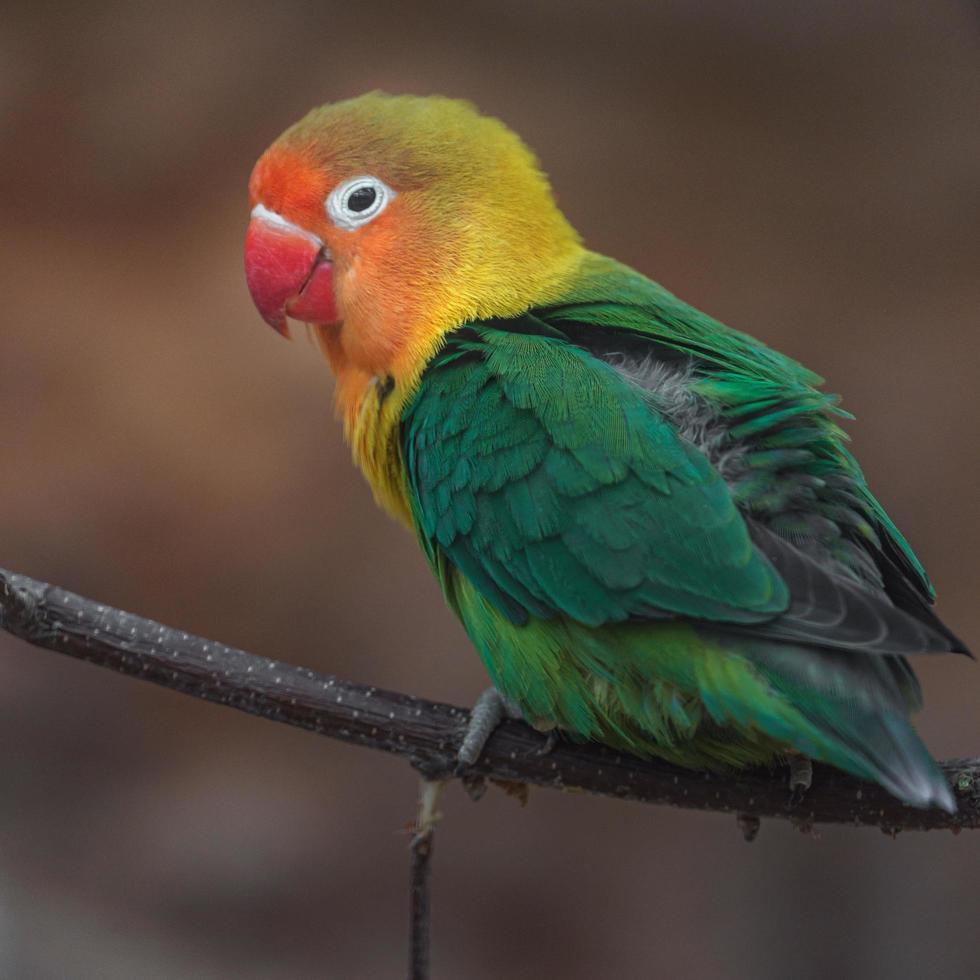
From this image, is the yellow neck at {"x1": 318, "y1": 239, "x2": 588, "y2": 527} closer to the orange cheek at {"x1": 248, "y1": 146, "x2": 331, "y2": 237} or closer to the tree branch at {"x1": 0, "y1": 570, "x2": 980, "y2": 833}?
the orange cheek at {"x1": 248, "y1": 146, "x2": 331, "y2": 237}

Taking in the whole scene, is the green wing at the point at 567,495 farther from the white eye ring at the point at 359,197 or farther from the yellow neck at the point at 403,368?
the white eye ring at the point at 359,197

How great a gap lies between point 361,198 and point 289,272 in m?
0.21

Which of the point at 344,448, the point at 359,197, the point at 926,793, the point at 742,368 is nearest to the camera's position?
the point at 926,793

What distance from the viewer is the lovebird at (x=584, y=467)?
Answer: 1512mm

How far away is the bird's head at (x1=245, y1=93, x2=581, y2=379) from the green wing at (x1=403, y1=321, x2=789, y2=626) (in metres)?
0.18

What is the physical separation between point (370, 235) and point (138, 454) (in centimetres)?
189

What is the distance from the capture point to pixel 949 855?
359cm

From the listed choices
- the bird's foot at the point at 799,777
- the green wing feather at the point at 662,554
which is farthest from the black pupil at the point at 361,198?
the bird's foot at the point at 799,777

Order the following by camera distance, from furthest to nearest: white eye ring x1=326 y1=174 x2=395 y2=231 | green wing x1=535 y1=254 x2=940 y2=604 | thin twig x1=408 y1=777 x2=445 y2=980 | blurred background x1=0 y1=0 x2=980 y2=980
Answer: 1. blurred background x1=0 y1=0 x2=980 y2=980
2. white eye ring x1=326 y1=174 x2=395 y2=231
3. green wing x1=535 y1=254 x2=940 y2=604
4. thin twig x1=408 y1=777 x2=445 y2=980

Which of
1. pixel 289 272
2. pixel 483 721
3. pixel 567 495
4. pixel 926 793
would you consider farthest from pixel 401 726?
pixel 289 272

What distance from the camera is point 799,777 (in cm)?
177

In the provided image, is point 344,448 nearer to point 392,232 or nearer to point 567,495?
point 392,232

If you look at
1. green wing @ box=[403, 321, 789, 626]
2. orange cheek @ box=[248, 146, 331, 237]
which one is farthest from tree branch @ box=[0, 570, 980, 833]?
orange cheek @ box=[248, 146, 331, 237]

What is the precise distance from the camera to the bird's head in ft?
6.70
